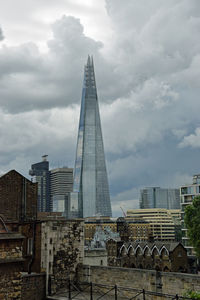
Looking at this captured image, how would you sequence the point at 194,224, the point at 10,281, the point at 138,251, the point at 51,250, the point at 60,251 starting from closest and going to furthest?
the point at 10,281
the point at 51,250
the point at 60,251
the point at 194,224
the point at 138,251

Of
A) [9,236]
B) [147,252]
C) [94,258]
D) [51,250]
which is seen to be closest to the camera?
[9,236]

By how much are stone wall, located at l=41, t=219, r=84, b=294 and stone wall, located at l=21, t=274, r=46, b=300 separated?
0.38 meters

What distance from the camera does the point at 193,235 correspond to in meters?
52.6

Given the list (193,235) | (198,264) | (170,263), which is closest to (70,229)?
(193,235)

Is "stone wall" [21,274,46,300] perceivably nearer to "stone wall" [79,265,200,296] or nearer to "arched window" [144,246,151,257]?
"stone wall" [79,265,200,296]

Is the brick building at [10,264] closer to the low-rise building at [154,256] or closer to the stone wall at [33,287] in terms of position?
the stone wall at [33,287]

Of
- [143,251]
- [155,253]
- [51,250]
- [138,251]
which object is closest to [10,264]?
[51,250]

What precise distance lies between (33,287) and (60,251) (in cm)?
285

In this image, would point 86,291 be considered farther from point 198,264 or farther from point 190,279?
point 198,264

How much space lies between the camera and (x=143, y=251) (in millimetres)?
65688

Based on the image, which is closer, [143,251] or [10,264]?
[10,264]

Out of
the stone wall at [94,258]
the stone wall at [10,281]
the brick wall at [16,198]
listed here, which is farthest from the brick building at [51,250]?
the stone wall at [94,258]

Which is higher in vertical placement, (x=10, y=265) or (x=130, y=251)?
(x=10, y=265)

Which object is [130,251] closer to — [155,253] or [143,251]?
[143,251]
